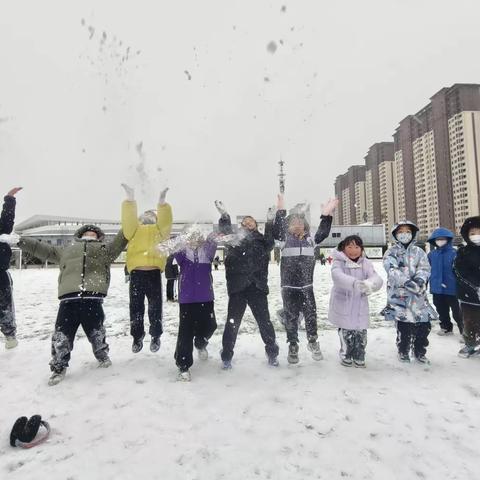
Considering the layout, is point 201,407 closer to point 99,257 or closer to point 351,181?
point 99,257

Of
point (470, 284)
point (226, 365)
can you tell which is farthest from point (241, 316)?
point (470, 284)

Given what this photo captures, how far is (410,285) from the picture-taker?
4.40 m

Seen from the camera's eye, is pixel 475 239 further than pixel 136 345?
No

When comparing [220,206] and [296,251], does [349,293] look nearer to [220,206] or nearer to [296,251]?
[296,251]

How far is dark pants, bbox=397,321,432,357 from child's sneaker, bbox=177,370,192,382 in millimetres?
2906

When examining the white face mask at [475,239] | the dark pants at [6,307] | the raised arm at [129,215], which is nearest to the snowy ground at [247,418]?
the dark pants at [6,307]

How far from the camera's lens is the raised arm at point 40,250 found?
14.6 ft

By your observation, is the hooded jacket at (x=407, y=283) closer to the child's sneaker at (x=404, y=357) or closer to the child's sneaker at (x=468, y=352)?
the child's sneaker at (x=404, y=357)

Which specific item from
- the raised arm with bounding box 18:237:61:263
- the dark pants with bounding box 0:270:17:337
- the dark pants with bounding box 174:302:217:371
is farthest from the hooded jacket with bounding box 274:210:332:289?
the dark pants with bounding box 0:270:17:337

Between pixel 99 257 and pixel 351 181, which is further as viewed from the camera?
pixel 351 181

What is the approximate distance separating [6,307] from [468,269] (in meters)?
7.07

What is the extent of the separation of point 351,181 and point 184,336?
459 ft

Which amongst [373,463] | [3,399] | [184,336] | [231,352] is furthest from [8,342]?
[373,463]

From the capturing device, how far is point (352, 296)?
4.37 m
